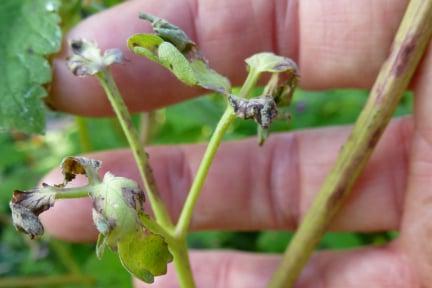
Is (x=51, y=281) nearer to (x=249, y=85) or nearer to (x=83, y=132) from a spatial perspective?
(x=83, y=132)

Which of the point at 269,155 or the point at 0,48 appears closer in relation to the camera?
the point at 0,48

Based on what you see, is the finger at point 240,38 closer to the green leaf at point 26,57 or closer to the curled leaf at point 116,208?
the green leaf at point 26,57

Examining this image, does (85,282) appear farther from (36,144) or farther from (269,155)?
(36,144)

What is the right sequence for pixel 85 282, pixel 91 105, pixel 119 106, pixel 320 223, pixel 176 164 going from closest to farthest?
1. pixel 119 106
2. pixel 320 223
3. pixel 91 105
4. pixel 176 164
5. pixel 85 282

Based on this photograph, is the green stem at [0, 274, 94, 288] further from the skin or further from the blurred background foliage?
the skin

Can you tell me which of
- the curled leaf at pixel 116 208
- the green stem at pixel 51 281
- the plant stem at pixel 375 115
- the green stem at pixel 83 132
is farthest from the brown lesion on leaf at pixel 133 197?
the green stem at pixel 51 281

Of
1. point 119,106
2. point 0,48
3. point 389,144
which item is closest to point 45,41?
point 0,48

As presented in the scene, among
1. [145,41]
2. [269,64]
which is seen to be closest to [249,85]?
[269,64]
